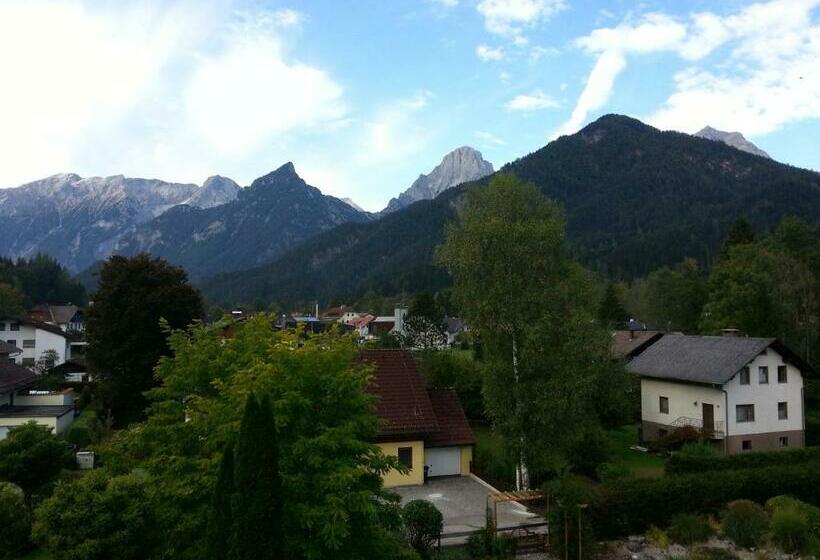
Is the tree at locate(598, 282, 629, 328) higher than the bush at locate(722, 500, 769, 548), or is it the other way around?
the tree at locate(598, 282, 629, 328)

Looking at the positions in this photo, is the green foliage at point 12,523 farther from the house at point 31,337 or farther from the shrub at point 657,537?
the house at point 31,337

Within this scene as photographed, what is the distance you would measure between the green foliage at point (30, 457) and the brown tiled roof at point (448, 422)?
14.7 metres

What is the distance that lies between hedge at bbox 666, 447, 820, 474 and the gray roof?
22.5 feet

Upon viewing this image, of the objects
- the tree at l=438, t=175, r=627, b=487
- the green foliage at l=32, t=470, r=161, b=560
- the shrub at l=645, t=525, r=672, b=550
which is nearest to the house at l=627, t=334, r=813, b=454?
the tree at l=438, t=175, r=627, b=487

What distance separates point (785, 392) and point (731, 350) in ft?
13.5

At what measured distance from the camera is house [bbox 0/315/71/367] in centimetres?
6438

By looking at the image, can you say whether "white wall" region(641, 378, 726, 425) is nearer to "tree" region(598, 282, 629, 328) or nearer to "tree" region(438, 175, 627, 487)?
"tree" region(438, 175, 627, 487)

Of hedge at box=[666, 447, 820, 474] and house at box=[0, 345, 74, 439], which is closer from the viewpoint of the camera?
hedge at box=[666, 447, 820, 474]

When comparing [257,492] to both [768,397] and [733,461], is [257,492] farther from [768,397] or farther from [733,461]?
[768,397]

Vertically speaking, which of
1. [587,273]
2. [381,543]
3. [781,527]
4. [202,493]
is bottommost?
[781,527]

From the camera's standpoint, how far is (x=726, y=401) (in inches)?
1238

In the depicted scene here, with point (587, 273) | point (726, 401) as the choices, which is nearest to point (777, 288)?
point (726, 401)

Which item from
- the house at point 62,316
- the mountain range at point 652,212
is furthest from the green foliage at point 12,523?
the mountain range at point 652,212

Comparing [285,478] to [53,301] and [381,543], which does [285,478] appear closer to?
[381,543]
